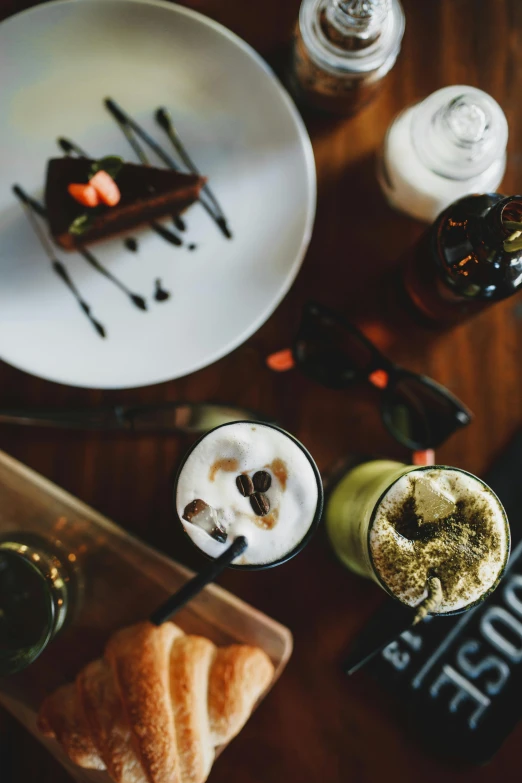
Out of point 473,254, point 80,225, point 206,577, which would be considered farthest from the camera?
point 80,225

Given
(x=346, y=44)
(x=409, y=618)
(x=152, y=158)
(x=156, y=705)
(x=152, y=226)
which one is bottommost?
(x=156, y=705)

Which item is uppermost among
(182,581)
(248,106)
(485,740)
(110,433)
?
(248,106)

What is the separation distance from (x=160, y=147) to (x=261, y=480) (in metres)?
0.76

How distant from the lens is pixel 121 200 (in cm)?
118

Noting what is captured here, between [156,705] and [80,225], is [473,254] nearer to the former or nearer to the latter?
[80,225]

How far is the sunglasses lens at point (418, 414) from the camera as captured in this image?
115 centimetres

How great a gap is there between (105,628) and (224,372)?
0.58 meters

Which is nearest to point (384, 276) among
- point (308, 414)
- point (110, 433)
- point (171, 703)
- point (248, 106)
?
point (308, 414)

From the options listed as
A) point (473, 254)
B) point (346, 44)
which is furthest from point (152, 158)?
point (473, 254)

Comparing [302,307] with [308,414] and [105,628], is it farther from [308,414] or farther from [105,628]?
[105,628]

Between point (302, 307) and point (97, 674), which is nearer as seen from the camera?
point (97, 674)

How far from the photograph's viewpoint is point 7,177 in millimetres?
1142

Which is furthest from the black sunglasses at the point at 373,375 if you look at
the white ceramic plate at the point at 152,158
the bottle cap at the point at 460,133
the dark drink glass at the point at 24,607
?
the dark drink glass at the point at 24,607

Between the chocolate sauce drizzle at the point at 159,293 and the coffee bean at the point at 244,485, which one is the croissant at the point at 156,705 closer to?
the coffee bean at the point at 244,485
